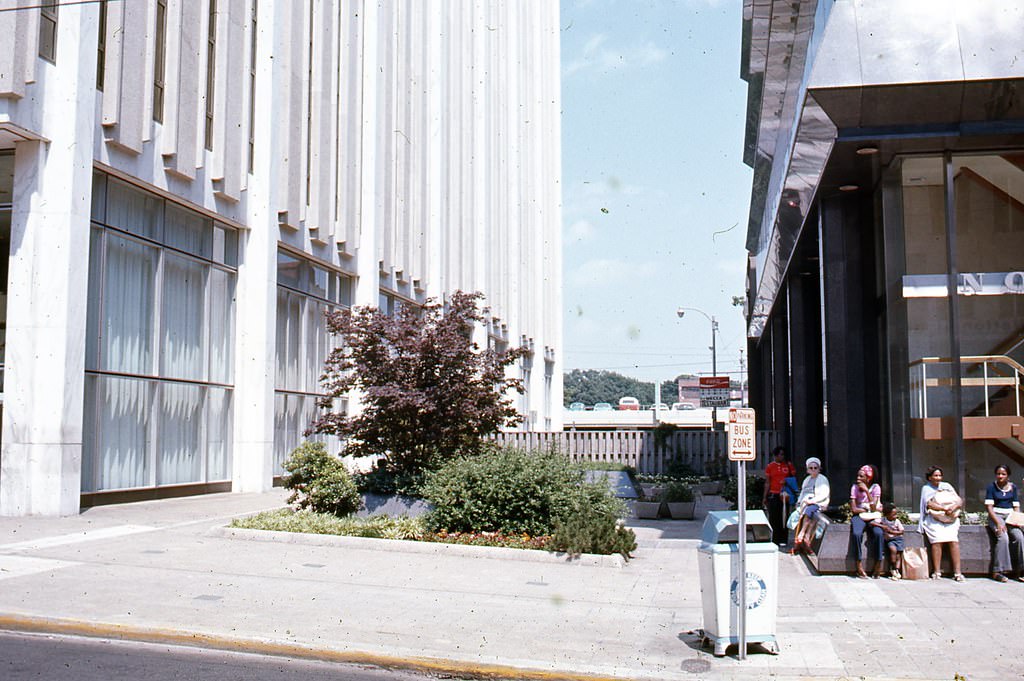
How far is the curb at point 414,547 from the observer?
1351 centimetres

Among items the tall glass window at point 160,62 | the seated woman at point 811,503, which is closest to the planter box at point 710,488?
Result: the seated woman at point 811,503

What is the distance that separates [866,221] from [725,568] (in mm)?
10466

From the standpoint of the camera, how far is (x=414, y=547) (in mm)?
14109

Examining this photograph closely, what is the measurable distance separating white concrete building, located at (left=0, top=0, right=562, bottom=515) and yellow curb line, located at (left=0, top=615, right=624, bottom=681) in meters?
8.67

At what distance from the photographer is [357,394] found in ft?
103

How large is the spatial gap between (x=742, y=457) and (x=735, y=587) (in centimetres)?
113

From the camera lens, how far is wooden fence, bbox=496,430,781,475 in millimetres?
31500

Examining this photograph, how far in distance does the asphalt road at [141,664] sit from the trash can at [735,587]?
2557 millimetres

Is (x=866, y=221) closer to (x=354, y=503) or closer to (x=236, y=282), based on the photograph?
(x=354, y=503)

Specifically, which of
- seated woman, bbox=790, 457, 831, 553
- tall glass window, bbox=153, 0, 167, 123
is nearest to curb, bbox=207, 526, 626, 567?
seated woman, bbox=790, 457, 831, 553

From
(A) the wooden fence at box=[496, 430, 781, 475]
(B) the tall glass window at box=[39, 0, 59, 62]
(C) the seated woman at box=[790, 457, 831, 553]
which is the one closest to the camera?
(C) the seated woman at box=[790, 457, 831, 553]

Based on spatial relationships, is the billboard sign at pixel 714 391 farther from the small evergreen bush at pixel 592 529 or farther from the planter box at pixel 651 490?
the small evergreen bush at pixel 592 529

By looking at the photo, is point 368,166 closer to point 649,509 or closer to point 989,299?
point 649,509

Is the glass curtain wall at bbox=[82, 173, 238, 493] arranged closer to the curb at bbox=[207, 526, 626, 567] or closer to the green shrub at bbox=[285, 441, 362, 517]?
the green shrub at bbox=[285, 441, 362, 517]
